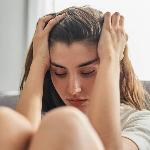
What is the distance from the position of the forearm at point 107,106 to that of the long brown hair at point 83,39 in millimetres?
134

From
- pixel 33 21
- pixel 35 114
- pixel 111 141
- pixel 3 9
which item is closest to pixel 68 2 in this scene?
pixel 33 21

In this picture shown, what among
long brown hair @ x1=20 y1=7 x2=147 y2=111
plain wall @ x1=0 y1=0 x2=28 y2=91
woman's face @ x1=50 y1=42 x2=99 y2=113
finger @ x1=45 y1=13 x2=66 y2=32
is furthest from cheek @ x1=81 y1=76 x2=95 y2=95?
plain wall @ x1=0 y1=0 x2=28 y2=91

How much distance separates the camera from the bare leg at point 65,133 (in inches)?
29.1

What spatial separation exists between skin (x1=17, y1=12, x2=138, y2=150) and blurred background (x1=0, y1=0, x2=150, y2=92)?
1.04 metres

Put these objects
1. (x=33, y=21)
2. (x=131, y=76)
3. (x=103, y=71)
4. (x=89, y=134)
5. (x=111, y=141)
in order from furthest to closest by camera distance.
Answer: (x=33, y=21) < (x=131, y=76) < (x=103, y=71) < (x=111, y=141) < (x=89, y=134)

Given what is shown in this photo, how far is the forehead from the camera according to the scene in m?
1.16

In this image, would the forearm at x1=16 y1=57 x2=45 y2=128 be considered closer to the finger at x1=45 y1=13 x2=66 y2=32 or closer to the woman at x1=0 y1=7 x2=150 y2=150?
the woman at x1=0 y1=7 x2=150 y2=150

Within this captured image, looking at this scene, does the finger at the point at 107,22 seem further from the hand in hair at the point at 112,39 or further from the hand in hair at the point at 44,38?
the hand in hair at the point at 44,38

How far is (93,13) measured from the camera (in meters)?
1.27

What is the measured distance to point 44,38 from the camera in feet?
4.25

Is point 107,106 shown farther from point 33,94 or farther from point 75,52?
point 33,94

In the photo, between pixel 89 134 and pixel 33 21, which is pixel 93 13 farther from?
pixel 33 21

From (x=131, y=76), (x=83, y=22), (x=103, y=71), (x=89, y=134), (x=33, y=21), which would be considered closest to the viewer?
(x=89, y=134)

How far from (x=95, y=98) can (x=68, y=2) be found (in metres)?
1.47
